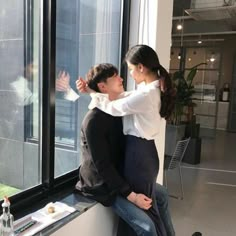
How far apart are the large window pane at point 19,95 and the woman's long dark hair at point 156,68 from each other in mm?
608

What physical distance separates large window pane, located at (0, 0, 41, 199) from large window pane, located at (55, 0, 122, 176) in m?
0.17

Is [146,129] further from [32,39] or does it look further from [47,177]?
[32,39]

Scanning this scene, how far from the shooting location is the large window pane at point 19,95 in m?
1.63

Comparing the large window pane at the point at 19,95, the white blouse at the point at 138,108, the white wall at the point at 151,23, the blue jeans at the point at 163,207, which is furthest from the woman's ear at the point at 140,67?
the blue jeans at the point at 163,207

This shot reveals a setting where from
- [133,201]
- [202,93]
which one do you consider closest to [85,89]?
[133,201]

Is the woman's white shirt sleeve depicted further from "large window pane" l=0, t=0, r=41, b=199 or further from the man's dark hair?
"large window pane" l=0, t=0, r=41, b=199

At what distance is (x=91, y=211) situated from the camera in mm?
1787

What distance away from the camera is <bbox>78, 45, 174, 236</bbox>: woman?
1.76 m

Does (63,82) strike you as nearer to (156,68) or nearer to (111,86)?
(111,86)

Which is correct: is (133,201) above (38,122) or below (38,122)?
below

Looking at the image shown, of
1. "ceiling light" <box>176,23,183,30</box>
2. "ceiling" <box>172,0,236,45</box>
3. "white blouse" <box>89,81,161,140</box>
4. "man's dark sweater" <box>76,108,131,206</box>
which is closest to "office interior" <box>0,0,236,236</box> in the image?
"man's dark sweater" <box>76,108,131,206</box>

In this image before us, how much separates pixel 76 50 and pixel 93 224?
4.11 feet

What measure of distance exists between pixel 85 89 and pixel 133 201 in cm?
77

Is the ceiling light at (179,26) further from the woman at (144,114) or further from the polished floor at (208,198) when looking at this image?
the woman at (144,114)
